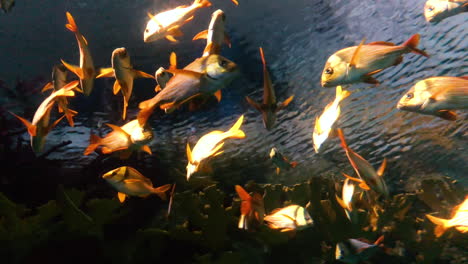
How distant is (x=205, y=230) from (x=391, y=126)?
27.4 feet

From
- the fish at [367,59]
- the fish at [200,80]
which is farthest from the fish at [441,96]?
the fish at [200,80]

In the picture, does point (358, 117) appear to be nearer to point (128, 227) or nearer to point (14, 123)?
point (128, 227)

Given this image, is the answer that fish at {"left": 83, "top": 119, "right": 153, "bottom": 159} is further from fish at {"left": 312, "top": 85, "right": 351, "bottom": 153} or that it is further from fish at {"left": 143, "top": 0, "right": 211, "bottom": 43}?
fish at {"left": 312, "top": 85, "right": 351, "bottom": 153}

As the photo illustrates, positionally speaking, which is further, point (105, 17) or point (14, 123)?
point (14, 123)

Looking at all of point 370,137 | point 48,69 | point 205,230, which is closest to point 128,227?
point 205,230

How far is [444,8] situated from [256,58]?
386 cm

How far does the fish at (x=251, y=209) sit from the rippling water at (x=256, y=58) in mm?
1187

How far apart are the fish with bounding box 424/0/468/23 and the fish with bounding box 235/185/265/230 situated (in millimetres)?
3370

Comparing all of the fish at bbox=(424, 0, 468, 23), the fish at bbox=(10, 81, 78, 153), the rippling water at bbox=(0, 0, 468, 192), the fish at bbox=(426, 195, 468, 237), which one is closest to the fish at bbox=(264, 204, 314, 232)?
the rippling water at bbox=(0, 0, 468, 192)

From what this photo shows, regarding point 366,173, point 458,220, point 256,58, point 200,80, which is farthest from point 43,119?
point 256,58

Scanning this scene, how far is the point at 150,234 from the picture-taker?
4543 mm

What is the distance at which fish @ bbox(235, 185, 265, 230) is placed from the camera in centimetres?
356

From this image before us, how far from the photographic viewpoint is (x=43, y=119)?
111 inches

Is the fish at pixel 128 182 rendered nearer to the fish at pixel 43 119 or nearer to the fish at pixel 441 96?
the fish at pixel 43 119
